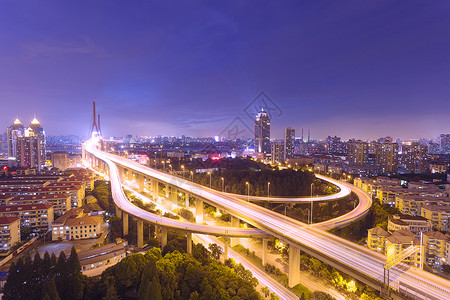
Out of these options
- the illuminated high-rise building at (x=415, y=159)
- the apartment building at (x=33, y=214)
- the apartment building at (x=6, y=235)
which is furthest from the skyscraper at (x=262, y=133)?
the apartment building at (x=6, y=235)

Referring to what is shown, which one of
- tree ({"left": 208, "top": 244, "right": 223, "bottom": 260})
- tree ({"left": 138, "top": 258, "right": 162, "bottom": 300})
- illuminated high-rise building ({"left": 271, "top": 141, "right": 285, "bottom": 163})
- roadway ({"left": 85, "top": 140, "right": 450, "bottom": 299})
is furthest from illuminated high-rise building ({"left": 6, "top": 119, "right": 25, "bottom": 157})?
tree ({"left": 138, "top": 258, "right": 162, "bottom": 300})

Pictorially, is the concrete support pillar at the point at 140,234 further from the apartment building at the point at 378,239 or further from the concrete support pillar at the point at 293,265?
the apartment building at the point at 378,239

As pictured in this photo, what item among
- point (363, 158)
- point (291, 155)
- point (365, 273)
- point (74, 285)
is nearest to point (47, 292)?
point (74, 285)

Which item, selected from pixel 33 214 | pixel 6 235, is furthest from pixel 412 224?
pixel 33 214

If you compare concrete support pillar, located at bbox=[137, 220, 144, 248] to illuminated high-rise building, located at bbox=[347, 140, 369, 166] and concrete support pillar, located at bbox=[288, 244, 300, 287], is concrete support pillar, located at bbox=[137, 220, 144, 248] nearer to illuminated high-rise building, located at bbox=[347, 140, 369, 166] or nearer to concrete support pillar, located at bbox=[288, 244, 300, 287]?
concrete support pillar, located at bbox=[288, 244, 300, 287]

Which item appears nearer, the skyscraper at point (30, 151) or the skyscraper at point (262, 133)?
the skyscraper at point (30, 151)

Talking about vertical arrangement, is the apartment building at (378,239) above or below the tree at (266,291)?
above
